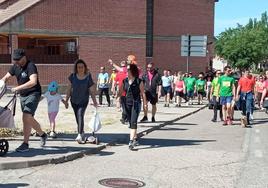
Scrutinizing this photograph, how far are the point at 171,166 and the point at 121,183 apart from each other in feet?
5.62

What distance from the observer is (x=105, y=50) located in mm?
34500

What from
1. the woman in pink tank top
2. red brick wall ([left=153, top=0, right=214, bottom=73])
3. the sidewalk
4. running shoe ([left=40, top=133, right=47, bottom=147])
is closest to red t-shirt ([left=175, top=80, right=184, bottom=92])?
the woman in pink tank top

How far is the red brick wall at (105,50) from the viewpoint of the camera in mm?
33938

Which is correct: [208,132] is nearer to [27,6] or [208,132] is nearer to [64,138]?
[64,138]

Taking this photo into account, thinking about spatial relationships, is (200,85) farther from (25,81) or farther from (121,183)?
(121,183)

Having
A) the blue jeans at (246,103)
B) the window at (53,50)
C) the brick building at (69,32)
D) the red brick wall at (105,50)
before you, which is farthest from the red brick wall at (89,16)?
the blue jeans at (246,103)

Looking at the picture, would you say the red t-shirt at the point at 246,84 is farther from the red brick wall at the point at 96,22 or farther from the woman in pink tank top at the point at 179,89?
the red brick wall at the point at 96,22

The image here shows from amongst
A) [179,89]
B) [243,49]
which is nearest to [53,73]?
[179,89]

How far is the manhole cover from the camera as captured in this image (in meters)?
7.84

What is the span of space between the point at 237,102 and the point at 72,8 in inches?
670

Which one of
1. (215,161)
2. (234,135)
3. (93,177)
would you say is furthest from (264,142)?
(93,177)

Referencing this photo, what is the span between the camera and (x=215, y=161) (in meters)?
10.1

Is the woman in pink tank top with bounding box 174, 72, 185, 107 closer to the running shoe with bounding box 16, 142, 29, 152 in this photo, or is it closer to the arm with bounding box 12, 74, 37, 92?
the running shoe with bounding box 16, 142, 29, 152

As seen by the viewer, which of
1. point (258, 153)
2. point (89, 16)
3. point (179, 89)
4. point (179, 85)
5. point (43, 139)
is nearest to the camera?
point (43, 139)
